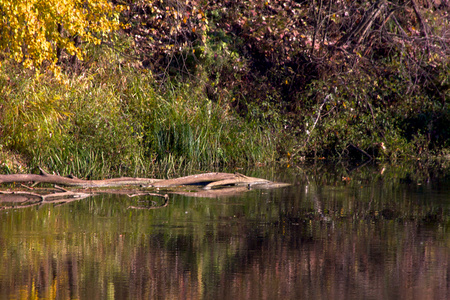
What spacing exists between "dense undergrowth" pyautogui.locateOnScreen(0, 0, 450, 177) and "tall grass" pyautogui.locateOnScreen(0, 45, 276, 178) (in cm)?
5

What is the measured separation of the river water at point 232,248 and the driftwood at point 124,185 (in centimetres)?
46

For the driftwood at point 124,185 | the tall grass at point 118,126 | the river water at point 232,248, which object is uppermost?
the tall grass at point 118,126

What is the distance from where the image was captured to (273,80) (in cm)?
2031

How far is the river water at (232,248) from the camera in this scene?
5.64 meters

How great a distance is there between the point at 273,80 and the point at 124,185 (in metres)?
9.21

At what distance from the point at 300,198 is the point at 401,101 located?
34.9 feet

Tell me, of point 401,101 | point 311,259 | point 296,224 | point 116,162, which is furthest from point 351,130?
point 311,259

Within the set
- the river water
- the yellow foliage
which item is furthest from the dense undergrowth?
the river water

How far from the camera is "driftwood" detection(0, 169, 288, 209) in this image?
10562mm

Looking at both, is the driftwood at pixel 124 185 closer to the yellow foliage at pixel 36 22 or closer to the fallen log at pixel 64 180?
the fallen log at pixel 64 180

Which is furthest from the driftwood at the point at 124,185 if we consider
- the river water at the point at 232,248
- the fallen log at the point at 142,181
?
the river water at the point at 232,248

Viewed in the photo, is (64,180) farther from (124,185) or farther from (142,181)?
(142,181)

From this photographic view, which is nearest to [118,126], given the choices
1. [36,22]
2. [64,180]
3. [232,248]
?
[64,180]

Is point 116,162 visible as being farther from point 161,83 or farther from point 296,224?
point 296,224
